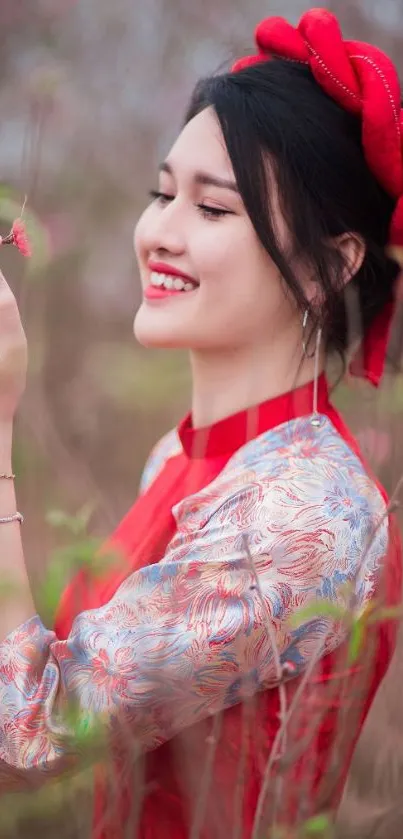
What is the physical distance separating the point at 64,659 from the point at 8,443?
0.82 ft

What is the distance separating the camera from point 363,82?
1459 millimetres

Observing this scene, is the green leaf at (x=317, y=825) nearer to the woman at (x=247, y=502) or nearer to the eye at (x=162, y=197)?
the woman at (x=247, y=502)

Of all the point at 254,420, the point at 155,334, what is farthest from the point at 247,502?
the point at 155,334

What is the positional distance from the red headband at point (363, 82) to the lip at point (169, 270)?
279 mm

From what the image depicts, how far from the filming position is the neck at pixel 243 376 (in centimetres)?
144

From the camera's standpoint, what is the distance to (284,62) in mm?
1513

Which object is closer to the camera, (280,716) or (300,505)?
(280,716)

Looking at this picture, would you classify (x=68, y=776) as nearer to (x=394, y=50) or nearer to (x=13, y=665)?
(x=13, y=665)

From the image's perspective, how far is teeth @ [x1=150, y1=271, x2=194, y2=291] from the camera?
1418 mm

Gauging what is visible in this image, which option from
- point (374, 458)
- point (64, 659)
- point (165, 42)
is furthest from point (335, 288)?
point (165, 42)

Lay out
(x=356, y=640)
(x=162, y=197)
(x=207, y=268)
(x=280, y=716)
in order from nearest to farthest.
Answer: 1. (x=280, y=716)
2. (x=356, y=640)
3. (x=207, y=268)
4. (x=162, y=197)

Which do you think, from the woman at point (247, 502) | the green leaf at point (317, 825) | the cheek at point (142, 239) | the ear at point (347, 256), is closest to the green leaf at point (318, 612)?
the woman at point (247, 502)

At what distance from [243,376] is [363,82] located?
41cm

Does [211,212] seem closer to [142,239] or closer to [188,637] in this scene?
[142,239]
